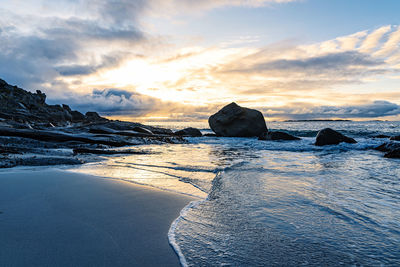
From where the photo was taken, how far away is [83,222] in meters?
2.31

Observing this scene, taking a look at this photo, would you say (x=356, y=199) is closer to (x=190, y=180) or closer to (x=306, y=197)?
(x=306, y=197)

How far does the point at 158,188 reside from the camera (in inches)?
154

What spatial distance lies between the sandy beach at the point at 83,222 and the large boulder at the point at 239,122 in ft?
75.6

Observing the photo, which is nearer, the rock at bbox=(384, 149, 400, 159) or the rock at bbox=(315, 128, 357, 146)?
the rock at bbox=(384, 149, 400, 159)

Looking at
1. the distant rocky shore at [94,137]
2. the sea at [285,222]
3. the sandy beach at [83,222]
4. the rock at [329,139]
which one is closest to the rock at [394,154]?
the distant rocky shore at [94,137]

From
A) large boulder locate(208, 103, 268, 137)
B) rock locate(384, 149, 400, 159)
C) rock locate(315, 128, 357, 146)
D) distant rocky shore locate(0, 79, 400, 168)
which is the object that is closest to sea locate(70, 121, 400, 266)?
distant rocky shore locate(0, 79, 400, 168)

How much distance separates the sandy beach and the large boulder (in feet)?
75.6

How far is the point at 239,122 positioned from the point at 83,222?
977 inches

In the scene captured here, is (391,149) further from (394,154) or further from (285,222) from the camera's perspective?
(285,222)

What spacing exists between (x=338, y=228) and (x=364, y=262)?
0.66 metres

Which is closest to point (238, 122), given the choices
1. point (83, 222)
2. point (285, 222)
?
point (285, 222)

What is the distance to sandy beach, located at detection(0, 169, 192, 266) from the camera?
1728mm

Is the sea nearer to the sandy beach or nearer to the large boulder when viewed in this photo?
the sandy beach

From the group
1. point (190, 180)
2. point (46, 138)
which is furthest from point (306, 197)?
point (46, 138)
